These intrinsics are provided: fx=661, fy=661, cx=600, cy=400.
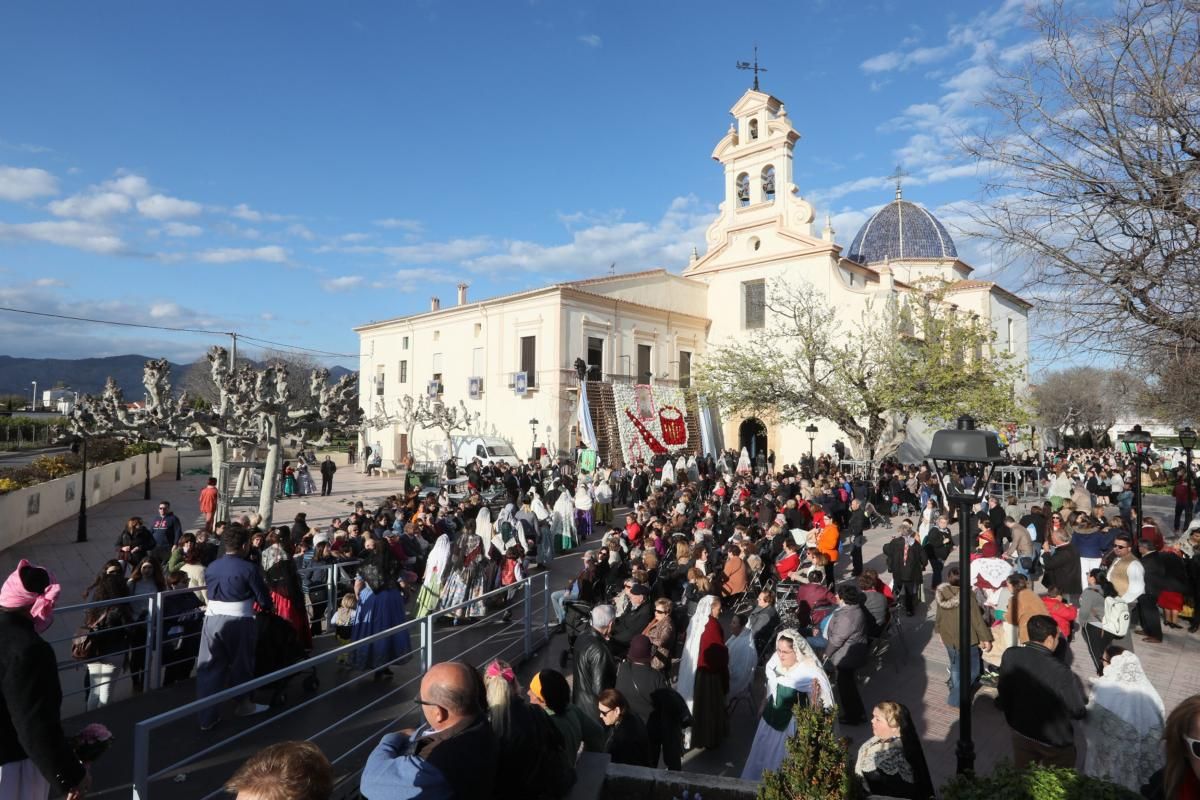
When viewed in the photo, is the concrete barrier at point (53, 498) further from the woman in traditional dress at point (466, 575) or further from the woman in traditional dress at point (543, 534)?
the woman in traditional dress at point (466, 575)

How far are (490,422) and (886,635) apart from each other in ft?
89.2

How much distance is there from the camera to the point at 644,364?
109ft

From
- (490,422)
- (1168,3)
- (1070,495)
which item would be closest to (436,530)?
(1168,3)

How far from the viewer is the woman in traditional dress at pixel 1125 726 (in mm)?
4293

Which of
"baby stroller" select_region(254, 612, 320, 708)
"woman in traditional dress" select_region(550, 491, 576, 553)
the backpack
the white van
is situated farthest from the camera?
the white van

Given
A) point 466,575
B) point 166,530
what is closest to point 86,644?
point 466,575

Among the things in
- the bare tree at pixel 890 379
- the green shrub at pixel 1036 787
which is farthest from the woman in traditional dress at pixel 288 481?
the green shrub at pixel 1036 787

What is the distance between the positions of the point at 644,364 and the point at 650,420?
4.22 meters

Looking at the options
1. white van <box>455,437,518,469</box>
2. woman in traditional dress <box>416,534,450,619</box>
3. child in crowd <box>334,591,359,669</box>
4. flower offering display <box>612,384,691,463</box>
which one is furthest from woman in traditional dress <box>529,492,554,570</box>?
white van <box>455,437,518,469</box>

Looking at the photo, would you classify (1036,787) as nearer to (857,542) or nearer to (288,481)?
(857,542)

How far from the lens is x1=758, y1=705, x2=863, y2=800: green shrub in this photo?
116 inches

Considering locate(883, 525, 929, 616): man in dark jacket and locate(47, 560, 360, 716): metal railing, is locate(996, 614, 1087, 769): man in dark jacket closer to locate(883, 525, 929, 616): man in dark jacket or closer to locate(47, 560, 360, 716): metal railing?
locate(883, 525, 929, 616): man in dark jacket

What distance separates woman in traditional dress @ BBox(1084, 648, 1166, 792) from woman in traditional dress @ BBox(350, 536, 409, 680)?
6.00m

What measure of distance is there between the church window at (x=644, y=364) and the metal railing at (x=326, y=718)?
24.7 m
